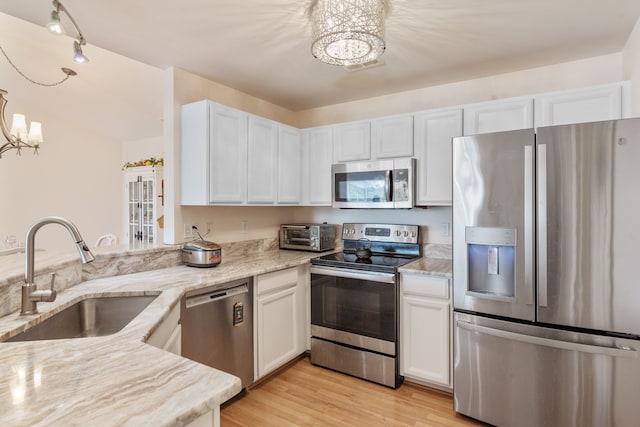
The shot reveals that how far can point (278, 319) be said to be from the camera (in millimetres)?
2596

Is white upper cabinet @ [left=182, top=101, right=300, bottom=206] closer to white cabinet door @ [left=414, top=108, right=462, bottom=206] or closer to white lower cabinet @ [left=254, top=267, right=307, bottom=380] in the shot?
white lower cabinet @ [left=254, top=267, right=307, bottom=380]

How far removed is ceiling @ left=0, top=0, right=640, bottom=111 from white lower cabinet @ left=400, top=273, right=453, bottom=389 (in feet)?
5.28

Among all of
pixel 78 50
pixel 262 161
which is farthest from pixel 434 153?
pixel 78 50

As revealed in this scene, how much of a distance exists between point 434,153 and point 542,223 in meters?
1.04

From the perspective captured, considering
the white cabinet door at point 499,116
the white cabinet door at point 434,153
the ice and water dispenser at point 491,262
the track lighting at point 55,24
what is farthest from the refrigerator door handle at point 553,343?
the track lighting at point 55,24

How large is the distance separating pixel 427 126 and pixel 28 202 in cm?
589

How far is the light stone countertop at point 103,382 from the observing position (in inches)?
28.0

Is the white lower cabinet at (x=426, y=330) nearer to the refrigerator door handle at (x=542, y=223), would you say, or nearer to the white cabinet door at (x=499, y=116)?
the refrigerator door handle at (x=542, y=223)

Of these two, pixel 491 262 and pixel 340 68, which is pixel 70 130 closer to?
pixel 340 68

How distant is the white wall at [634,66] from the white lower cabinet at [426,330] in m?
1.55

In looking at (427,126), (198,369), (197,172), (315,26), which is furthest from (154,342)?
(427,126)

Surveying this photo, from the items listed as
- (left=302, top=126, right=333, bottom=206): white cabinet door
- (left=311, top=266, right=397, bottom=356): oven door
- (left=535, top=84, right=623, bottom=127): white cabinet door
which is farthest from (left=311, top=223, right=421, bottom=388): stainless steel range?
(left=535, top=84, right=623, bottom=127): white cabinet door

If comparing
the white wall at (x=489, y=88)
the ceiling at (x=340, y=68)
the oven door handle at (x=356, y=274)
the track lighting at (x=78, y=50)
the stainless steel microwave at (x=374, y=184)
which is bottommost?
A: the oven door handle at (x=356, y=274)

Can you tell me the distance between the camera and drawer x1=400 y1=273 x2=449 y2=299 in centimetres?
232
